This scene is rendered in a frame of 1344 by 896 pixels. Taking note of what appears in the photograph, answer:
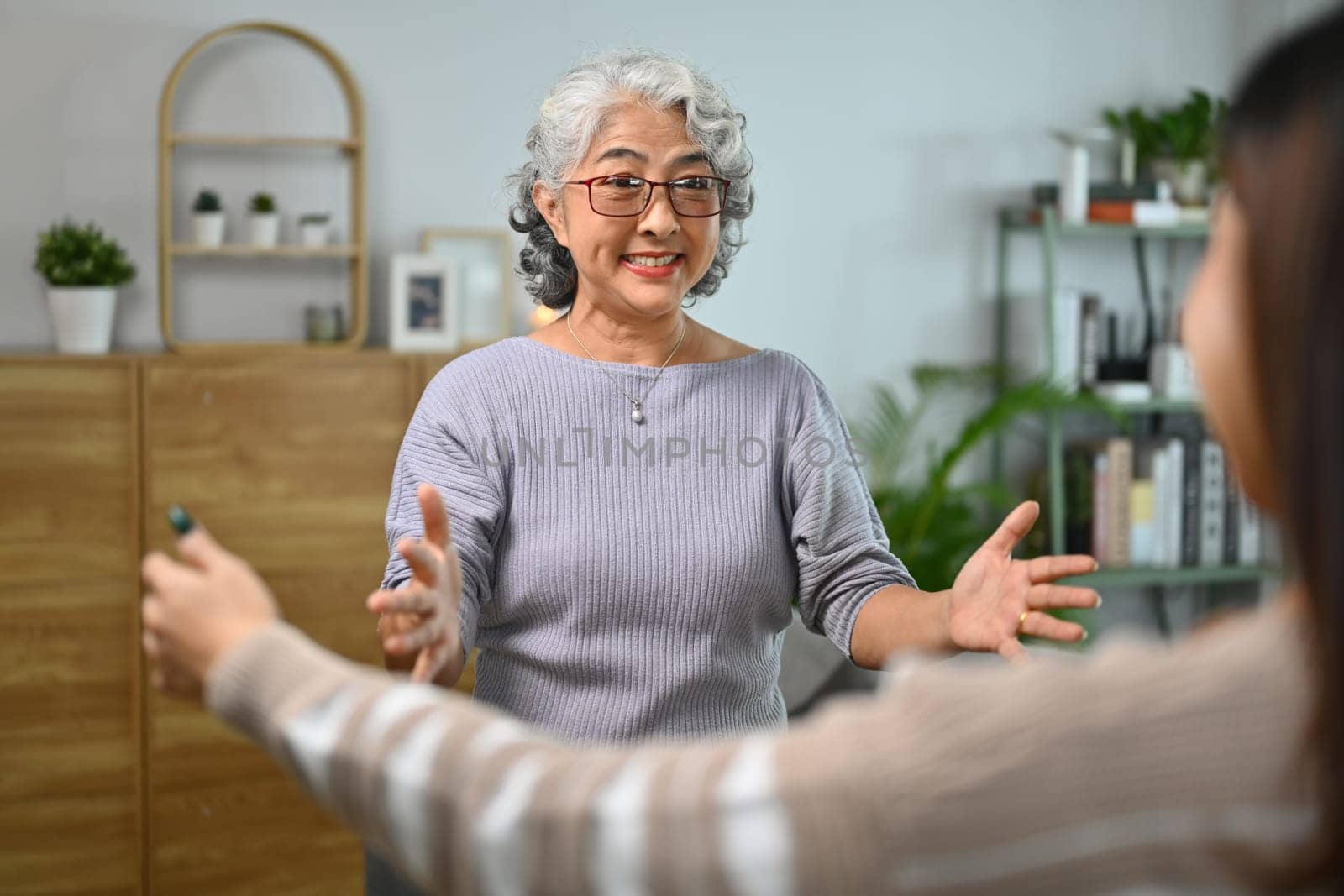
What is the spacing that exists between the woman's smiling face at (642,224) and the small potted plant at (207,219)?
6.44 feet

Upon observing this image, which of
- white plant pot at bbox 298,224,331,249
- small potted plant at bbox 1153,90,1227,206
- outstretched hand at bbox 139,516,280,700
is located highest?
small potted plant at bbox 1153,90,1227,206

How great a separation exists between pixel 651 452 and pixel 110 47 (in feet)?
7.97

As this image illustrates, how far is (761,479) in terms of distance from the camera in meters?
1.71

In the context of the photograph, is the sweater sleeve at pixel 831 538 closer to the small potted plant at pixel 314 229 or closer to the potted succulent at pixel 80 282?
the small potted plant at pixel 314 229

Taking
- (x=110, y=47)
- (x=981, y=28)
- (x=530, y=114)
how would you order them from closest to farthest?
(x=110, y=47)
(x=530, y=114)
(x=981, y=28)

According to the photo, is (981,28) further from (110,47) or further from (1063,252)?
(110,47)

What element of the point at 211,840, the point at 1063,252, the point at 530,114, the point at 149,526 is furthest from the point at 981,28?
the point at 211,840

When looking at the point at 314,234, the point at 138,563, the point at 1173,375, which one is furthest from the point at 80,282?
the point at 1173,375

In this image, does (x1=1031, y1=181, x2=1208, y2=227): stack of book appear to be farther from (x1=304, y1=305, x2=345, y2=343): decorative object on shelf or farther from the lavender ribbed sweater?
the lavender ribbed sweater

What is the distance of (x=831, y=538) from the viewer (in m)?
1.71

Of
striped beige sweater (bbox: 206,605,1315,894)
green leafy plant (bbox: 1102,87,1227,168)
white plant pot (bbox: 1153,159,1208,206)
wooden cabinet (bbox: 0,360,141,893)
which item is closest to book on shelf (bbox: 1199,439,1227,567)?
white plant pot (bbox: 1153,159,1208,206)

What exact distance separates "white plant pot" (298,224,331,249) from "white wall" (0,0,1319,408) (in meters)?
0.13

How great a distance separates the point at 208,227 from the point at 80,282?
33cm

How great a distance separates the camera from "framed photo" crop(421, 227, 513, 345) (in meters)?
3.65
